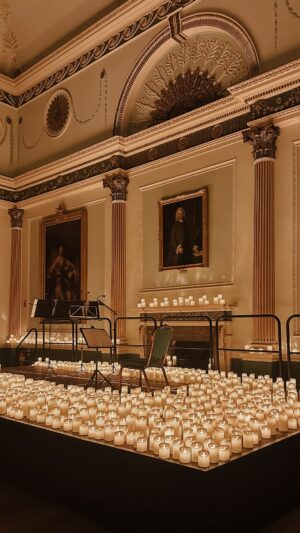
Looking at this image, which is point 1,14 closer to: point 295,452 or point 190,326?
point 190,326

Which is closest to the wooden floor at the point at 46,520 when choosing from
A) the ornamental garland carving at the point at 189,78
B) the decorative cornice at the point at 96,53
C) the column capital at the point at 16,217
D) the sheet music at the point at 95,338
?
the sheet music at the point at 95,338

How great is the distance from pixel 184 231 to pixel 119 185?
2316mm

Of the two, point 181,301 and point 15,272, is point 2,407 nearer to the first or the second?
point 181,301

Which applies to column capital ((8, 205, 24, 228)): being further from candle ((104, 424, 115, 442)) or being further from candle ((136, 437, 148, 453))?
candle ((136, 437, 148, 453))

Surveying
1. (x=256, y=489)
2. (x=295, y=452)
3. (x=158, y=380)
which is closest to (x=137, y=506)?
(x=256, y=489)

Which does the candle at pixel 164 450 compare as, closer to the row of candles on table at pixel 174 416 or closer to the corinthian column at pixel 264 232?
the row of candles on table at pixel 174 416

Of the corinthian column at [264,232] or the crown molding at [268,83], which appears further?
the corinthian column at [264,232]

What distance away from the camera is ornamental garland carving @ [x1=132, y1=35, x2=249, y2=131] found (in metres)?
10.2

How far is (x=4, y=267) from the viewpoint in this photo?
1506cm

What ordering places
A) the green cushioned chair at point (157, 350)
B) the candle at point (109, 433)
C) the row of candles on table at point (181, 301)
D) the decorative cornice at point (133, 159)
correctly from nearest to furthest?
the candle at point (109, 433) → the green cushioned chair at point (157, 350) → the row of candles on table at point (181, 301) → the decorative cornice at point (133, 159)

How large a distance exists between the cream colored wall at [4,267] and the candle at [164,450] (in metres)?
12.1

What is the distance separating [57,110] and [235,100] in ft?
21.3

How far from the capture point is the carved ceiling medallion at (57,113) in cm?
1385

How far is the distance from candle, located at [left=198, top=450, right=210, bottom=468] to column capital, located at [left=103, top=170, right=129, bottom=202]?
9173 millimetres
